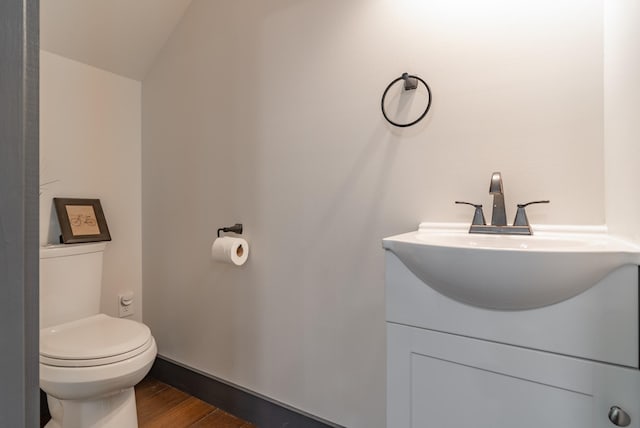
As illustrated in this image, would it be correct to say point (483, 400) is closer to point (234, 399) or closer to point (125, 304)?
point (234, 399)

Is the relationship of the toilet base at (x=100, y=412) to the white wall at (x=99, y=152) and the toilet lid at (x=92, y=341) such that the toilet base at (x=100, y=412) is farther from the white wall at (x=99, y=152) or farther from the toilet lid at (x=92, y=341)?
the white wall at (x=99, y=152)

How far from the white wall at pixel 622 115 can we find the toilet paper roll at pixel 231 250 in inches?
50.6

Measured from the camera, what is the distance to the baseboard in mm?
1391

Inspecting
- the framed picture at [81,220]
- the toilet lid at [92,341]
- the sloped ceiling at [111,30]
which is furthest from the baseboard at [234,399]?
the sloped ceiling at [111,30]

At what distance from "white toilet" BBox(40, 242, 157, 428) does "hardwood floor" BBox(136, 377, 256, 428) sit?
0.22 metres

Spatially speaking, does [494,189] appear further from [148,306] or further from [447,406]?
[148,306]

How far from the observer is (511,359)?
70 centimetres

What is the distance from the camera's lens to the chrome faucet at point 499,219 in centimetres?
95

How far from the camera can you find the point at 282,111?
144 cm

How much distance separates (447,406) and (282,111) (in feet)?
3.96

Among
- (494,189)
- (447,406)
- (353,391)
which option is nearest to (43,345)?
(353,391)

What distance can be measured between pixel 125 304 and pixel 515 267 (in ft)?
6.55

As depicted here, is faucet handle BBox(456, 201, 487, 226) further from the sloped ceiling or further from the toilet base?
the sloped ceiling

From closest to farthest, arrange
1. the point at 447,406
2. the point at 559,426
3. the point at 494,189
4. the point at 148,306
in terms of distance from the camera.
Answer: the point at 559,426
the point at 447,406
the point at 494,189
the point at 148,306
